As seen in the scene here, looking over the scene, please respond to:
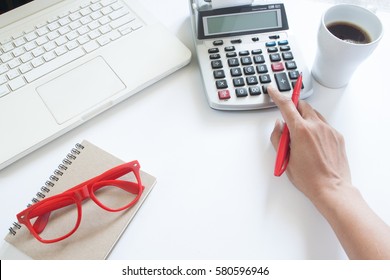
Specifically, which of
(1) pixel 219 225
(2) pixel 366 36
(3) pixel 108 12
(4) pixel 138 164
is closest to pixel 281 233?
(1) pixel 219 225

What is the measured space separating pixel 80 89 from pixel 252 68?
0.86 feet

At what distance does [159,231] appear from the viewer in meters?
0.44

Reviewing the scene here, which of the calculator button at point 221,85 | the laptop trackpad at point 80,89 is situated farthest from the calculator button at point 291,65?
the laptop trackpad at point 80,89

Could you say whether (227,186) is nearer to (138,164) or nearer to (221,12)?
(138,164)

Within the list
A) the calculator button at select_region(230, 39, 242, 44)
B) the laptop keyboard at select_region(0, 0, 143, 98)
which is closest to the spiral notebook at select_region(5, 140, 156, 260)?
the laptop keyboard at select_region(0, 0, 143, 98)

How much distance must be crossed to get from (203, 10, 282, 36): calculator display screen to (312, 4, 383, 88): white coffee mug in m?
0.10

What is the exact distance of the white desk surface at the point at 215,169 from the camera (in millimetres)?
437

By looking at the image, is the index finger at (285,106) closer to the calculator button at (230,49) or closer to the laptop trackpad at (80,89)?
the calculator button at (230,49)

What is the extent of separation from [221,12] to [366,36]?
22cm

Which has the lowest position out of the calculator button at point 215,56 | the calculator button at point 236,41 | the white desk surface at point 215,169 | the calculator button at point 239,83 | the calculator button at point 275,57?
the white desk surface at point 215,169

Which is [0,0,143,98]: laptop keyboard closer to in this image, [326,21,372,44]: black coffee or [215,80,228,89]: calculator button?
[215,80,228,89]: calculator button

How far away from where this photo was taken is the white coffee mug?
478 mm

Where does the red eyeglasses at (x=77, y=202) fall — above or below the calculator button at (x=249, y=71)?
below

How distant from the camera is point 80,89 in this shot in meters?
0.54
